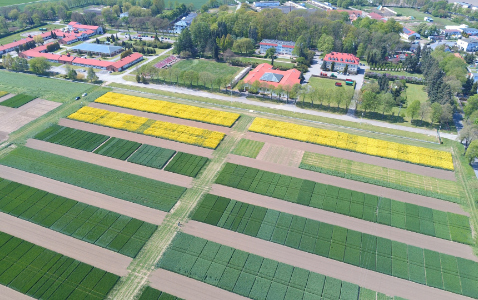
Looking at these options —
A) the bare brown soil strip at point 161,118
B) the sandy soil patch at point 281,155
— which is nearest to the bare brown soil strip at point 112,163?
the sandy soil patch at point 281,155

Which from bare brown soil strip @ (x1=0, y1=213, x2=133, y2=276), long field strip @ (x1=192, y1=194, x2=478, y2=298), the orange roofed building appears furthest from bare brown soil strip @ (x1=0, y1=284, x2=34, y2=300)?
the orange roofed building

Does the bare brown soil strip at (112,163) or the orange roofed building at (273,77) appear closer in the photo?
the bare brown soil strip at (112,163)

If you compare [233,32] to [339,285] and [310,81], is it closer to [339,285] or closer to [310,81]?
[310,81]

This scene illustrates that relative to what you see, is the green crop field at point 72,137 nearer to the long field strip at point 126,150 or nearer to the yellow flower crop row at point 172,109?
the long field strip at point 126,150

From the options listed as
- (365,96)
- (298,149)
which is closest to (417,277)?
(298,149)

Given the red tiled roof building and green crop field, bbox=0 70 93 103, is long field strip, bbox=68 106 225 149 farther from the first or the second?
the red tiled roof building

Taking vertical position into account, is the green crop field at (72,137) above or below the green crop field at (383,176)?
below
